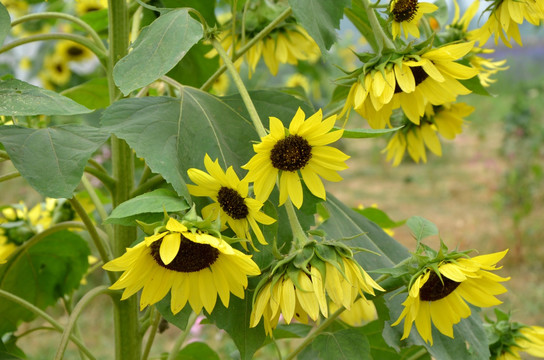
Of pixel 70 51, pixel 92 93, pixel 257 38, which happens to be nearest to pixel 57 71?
pixel 70 51

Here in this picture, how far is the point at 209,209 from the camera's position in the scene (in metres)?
0.47

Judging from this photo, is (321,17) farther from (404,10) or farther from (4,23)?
(4,23)

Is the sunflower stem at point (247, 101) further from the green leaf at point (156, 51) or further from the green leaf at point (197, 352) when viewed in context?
the green leaf at point (197, 352)

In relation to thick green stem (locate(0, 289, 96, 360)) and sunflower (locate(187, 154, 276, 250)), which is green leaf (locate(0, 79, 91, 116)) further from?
thick green stem (locate(0, 289, 96, 360))

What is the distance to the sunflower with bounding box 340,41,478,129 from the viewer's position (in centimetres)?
49

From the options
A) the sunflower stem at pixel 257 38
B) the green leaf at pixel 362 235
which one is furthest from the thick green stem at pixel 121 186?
the green leaf at pixel 362 235

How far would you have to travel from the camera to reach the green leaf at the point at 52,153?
0.44 meters

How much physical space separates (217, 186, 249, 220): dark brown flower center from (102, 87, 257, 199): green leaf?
0.03 meters

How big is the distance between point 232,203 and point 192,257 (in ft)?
0.17

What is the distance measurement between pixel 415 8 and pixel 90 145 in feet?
1.04

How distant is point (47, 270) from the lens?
785 millimetres

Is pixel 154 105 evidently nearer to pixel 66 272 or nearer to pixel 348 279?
pixel 348 279

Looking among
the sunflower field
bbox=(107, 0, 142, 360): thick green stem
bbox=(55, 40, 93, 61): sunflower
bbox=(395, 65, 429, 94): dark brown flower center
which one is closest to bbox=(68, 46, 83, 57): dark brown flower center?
bbox=(55, 40, 93, 61): sunflower

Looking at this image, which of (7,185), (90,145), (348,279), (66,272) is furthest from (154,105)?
(7,185)
